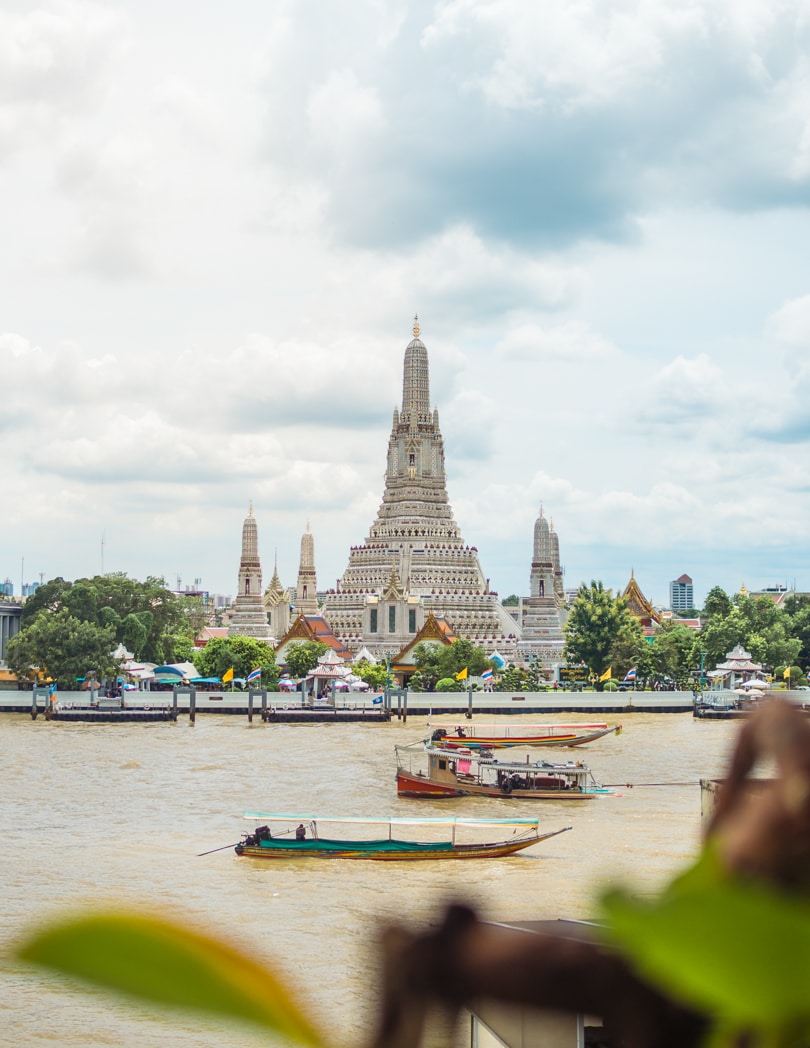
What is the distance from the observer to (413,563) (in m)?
81.8

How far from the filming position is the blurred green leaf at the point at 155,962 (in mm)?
712

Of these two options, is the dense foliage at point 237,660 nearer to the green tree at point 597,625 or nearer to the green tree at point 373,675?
the green tree at point 373,675

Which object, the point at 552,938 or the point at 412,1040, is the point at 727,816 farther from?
the point at 412,1040

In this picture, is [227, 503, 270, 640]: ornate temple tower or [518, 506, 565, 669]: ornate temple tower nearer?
[518, 506, 565, 669]: ornate temple tower

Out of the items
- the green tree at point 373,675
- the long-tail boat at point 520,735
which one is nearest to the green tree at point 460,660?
the green tree at point 373,675

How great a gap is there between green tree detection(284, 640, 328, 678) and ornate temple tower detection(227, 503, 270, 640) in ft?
44.0

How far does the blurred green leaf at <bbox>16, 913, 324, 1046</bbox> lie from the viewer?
71 cm

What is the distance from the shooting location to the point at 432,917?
33.4 inches

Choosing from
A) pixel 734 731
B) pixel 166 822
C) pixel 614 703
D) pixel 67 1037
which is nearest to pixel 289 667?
pixel 614 703

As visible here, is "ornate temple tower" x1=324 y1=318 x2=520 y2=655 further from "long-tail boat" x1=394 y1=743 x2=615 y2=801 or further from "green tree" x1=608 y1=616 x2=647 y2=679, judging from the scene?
"long-tail boat" x1=394 y1=743 x2=615 y2=801

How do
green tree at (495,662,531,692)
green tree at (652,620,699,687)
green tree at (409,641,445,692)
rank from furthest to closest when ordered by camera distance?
green tree at (652,620,699,687)
green tree at (409,641,445,692)
green tree at (495,662,531,692)

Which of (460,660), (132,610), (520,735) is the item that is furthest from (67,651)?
(520,735)

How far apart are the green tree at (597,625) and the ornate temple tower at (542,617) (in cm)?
606

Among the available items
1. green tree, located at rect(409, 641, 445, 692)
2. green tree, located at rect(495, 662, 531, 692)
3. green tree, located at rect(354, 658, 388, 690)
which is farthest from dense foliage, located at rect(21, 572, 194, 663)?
green tree, located at rect(495, 662, 531, 692)
